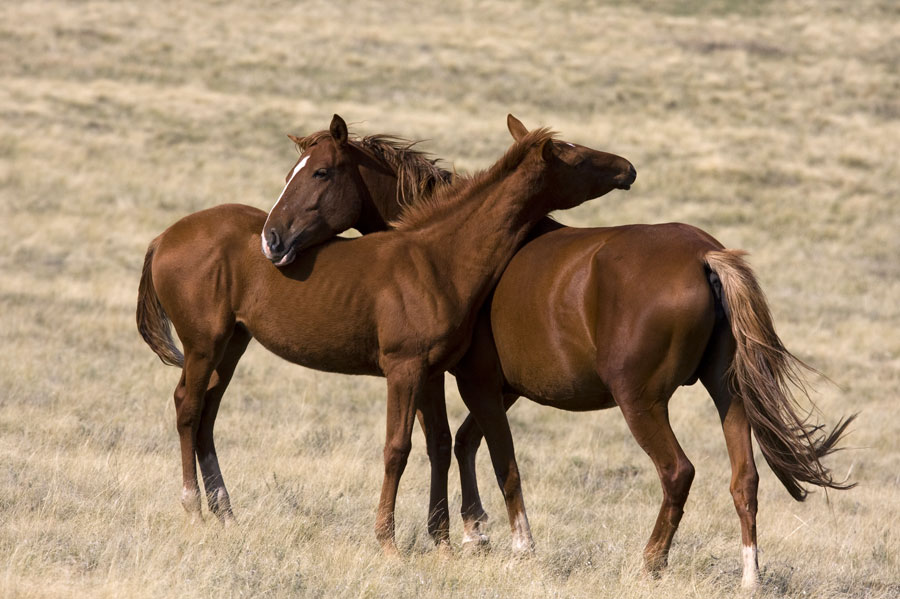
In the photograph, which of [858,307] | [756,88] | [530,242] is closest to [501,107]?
[756,88]

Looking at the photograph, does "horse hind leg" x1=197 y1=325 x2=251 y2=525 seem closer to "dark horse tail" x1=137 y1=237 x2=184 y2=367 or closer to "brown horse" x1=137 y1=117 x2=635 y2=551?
"brown horse" x1=137 y1=117 x2=635 y2=551

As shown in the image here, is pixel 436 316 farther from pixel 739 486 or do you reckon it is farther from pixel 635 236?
pixel 739 486

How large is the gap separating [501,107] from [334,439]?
829 inches

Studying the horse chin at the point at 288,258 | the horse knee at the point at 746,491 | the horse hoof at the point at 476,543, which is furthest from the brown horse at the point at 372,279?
the horse knee at the point at 746,491

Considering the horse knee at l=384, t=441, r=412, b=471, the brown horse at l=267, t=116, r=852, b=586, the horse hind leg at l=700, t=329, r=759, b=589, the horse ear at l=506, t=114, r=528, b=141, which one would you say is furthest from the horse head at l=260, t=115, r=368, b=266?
the horse hind leg at l=700, t=329, r=759, b=589

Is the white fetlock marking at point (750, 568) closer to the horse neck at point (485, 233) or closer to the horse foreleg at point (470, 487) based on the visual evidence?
the horse foreleg at point (470, 487)

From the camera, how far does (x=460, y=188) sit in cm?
592

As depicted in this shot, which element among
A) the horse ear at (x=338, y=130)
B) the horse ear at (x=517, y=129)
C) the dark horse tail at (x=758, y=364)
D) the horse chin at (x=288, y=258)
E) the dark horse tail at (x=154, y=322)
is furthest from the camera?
the dark horse tail at (x=154, y=322)

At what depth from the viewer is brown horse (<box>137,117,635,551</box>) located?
215 inches

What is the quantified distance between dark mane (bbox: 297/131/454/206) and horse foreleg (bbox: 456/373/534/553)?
114 centimetres

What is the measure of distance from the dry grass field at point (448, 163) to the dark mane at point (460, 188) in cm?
181

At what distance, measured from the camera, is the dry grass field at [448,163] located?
542 centimetres

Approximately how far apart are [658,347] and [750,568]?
1.16 m

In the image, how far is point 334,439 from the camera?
854 centimetres
